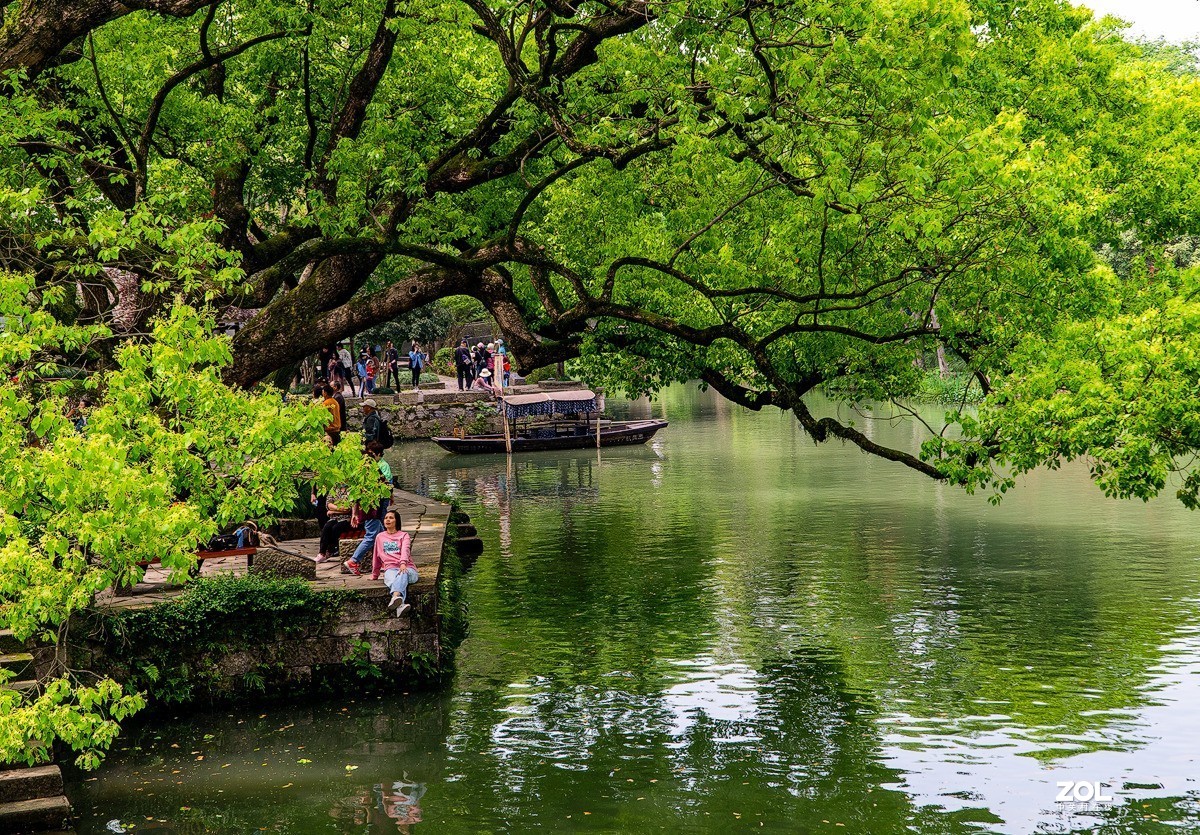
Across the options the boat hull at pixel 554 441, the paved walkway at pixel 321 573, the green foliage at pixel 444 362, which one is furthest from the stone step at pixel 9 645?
the green foliage at pixel 444 362

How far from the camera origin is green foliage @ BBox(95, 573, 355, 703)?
55.1 feet

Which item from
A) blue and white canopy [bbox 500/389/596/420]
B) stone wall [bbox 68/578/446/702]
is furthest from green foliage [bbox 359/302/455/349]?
stone wall [bbox 68/578/446/702]

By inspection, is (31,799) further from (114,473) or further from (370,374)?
(370,374)

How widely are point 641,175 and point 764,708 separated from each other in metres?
9.47

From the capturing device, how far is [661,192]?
21547mm

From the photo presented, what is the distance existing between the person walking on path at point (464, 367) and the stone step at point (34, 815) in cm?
4342

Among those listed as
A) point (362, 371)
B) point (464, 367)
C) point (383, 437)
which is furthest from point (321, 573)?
point (464, 367)

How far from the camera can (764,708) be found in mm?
17031

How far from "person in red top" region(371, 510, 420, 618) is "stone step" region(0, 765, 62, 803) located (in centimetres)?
558

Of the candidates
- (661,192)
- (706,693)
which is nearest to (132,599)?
(706,693)

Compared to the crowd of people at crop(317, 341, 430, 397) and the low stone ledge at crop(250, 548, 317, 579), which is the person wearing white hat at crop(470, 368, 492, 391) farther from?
the low stone ledge at crop(250, 548, 317, 579)

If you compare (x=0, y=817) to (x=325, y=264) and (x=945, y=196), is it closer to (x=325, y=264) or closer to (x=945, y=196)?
(x=325, y=264)

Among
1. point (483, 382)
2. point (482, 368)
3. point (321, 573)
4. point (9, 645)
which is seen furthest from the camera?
point (482, 368)

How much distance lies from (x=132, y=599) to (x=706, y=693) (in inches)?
322
